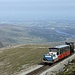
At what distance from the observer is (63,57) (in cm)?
5622

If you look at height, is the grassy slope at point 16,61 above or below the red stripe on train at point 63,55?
below

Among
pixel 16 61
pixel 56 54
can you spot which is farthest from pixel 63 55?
pixel 16 61

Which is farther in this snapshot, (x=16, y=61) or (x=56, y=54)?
(x=16, y=61)

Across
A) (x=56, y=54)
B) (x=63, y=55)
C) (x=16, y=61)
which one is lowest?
(x=16, y=61)

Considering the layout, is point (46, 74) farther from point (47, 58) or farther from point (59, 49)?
point (59, 49)

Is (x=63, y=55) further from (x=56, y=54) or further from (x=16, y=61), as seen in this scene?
(x=16, y=61)

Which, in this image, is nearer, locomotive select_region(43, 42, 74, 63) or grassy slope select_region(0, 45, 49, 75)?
locomotive select_region(43, 42, 74, 63)

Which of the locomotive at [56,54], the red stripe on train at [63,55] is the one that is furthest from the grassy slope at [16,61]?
the locomotive at [56,54]

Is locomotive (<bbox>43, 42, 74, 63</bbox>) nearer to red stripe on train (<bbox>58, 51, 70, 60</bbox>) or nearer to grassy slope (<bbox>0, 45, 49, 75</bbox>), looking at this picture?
red stripe on train (<bbox>58, 51, 70, 60</bbox>)

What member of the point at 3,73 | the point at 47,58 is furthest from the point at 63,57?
the point at 3,73

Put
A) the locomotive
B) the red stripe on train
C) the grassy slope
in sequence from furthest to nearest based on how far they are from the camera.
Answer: the grassy slope
the red stripe on train
the locomotive

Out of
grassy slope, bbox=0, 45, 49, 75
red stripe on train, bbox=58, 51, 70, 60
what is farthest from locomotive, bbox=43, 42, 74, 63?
grassy slope, bbox=0, 45, 49, 75

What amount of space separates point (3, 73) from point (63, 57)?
12.0m

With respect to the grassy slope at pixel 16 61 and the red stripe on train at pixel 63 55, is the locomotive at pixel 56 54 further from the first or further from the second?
the grassy slope at pixel 16 61
